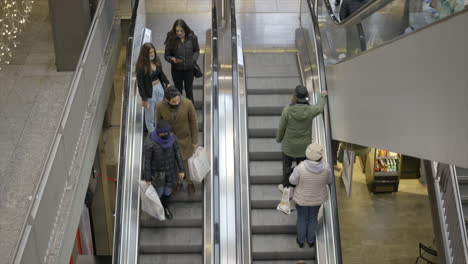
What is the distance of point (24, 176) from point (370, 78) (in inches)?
180

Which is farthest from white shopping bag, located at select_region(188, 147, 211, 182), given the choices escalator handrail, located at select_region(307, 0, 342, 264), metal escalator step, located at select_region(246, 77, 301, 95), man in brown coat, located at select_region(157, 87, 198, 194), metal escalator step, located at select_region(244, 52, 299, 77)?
metal escalator step, located at select_region(244, 52, 299, 77)

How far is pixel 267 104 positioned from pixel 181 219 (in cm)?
244

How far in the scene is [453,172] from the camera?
8.97 meters

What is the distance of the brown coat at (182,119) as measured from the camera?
8727mm

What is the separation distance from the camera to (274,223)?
363 inches

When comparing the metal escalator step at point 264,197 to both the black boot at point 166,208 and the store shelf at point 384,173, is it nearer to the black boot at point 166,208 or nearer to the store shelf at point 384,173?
the black boot at point 166,208

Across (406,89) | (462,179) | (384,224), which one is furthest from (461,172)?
(384,224)

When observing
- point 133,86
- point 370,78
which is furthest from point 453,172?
point 133,86

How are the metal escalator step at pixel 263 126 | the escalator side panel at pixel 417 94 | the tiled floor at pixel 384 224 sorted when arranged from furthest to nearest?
the tiled floor at pixel 384 224 → the metal escalator step at pixel 263 126 → the escalator side panel at pixel 417 94

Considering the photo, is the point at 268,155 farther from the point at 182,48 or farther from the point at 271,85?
the point at 182,48

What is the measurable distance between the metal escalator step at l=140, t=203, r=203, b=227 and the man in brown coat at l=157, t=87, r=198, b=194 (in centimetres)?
86

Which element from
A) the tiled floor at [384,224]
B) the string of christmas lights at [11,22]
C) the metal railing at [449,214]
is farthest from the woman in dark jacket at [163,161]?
the tiled floor at [384,224]

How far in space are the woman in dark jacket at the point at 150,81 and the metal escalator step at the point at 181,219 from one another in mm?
1257

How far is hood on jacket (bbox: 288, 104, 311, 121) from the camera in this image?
8.41m
